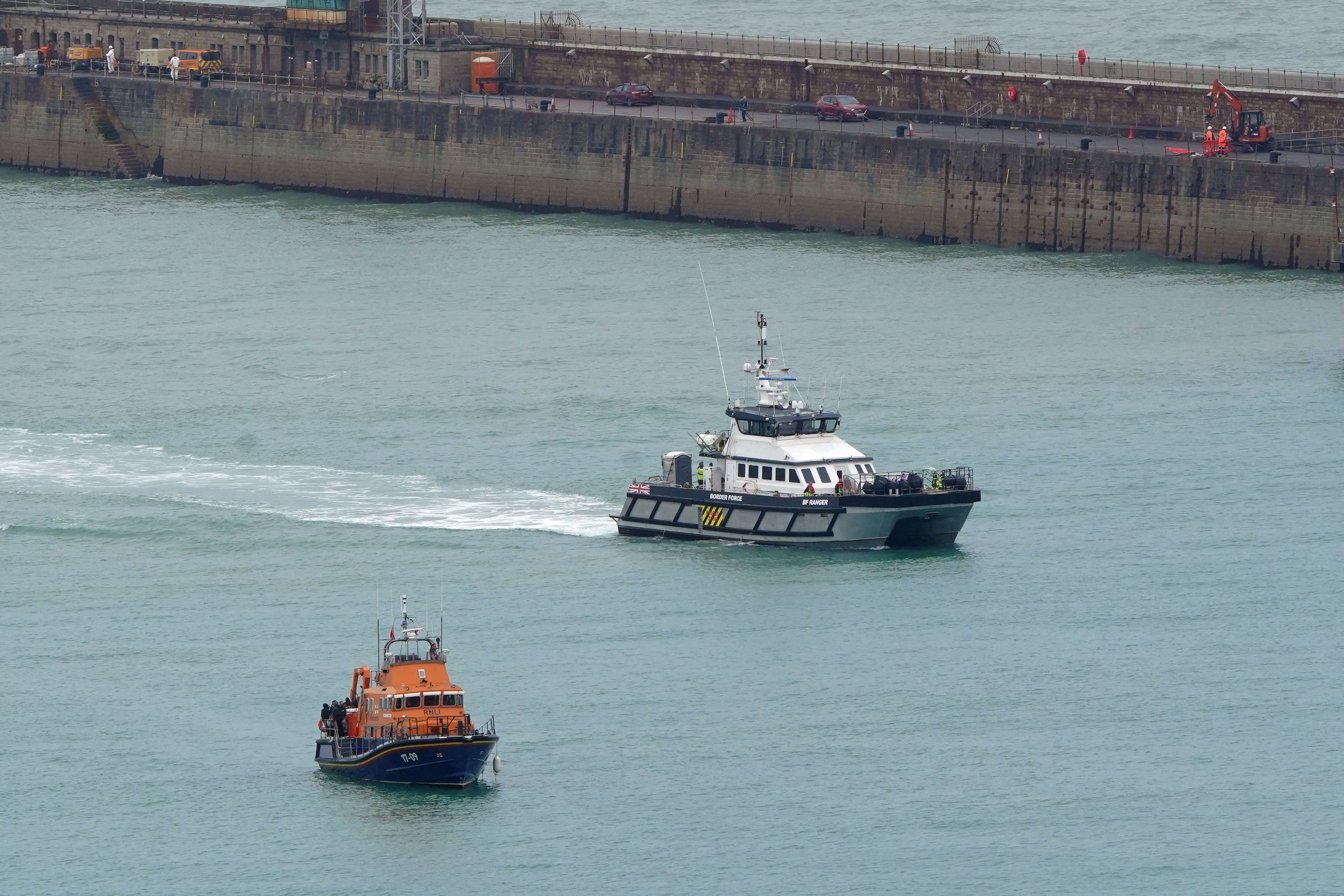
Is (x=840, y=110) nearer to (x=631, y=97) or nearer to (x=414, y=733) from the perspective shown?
(x=631, y=97)

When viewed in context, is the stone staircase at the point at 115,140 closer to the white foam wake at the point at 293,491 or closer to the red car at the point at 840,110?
the red car at the point at 840,110

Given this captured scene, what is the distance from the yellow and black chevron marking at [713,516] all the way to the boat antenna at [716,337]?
3504mm

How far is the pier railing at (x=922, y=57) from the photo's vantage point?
120 meters

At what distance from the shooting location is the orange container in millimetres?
133000

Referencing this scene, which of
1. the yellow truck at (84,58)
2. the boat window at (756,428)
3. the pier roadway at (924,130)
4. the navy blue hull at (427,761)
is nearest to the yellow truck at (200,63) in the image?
the yellow truck at (84,58)

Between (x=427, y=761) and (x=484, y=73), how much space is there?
276 feet

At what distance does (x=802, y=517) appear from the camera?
69062 millimetres

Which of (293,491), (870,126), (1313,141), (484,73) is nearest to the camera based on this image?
(293,491)

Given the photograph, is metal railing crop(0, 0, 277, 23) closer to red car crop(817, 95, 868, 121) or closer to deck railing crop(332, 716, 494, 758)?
red car crop(817, 95, 868, 121)

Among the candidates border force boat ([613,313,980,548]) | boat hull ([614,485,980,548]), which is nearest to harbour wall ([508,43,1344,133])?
border force boat ([613,313,980,548])

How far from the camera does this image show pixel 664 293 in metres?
102

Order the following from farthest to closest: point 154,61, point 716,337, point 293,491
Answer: point 154,61 < point 716,337 < point 293,491

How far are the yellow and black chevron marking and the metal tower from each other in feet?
217

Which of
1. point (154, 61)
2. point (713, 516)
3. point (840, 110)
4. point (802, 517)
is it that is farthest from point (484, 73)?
point (802, 517)
